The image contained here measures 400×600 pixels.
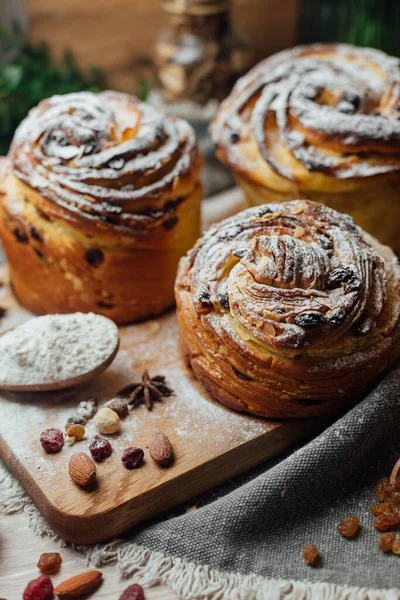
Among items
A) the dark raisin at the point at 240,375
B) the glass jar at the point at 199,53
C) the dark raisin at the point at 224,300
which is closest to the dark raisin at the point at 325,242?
the dark raisin at the point at 224,300

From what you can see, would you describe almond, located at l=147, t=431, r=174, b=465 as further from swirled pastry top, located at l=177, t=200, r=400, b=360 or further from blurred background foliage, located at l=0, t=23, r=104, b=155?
blurred background foliage, located at l=0, t=23, r=104, b=155

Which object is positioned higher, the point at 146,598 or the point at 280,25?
the point at 280,25

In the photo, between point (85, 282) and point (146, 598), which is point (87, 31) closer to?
point (85, 282)

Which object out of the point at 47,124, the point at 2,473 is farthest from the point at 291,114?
the point at 2,473

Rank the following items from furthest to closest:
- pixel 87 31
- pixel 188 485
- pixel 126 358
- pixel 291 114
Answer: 1. pixel 87 31
2. pixel 291 114
3. pixel 126 358
4. pixel 188 485

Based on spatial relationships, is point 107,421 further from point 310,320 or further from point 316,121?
point 316,121

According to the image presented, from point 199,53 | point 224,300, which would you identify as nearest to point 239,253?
point 224,300
